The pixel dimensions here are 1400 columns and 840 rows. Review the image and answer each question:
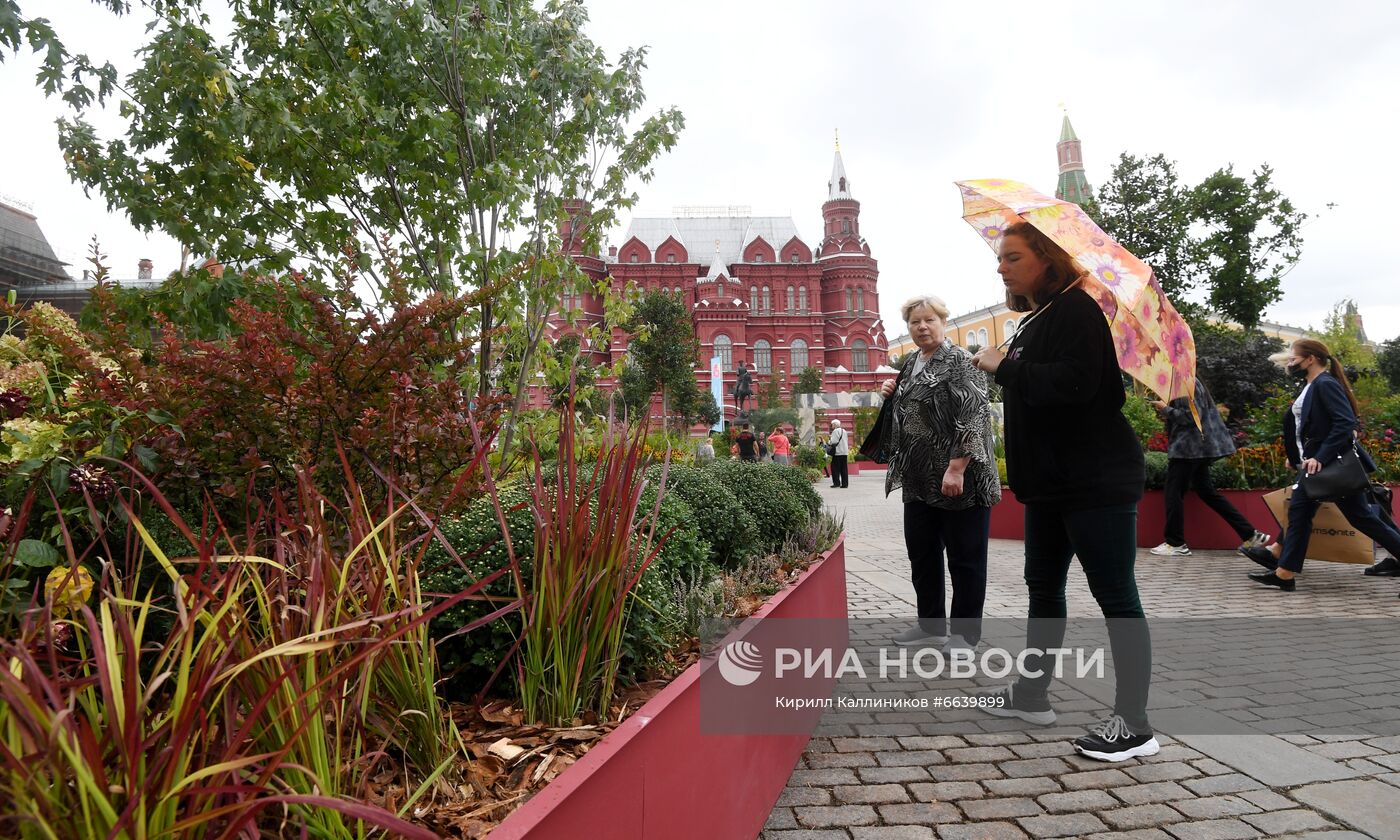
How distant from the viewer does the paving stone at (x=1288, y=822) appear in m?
2.40

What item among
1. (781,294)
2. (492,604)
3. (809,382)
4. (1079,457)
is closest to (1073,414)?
(1079,457)

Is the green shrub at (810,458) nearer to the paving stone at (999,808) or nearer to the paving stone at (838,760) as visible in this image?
the paving stone at (838,760)

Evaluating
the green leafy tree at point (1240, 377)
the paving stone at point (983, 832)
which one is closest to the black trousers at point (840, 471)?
the green leafy tree at point (1240, 377)

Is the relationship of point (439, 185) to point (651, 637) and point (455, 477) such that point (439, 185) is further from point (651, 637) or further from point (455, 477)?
point (651, 637)

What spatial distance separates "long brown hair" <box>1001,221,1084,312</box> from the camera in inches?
124

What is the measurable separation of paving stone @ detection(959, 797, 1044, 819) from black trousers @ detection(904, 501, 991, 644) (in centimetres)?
160

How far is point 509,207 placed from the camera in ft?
15.5

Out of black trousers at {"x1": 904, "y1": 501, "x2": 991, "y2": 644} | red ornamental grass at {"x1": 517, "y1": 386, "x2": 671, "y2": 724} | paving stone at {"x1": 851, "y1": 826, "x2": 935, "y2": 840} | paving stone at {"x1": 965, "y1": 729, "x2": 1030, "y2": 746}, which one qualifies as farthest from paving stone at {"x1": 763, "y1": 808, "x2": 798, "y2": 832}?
black trousers at {"x1": 904, "y1": 501, "x2": 991, "y2": 644}

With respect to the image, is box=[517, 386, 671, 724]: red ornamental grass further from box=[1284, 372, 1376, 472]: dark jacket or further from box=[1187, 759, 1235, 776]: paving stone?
box=[1284, 372, 1376, 472]: dark jacket

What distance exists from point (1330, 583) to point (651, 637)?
6.83 meters

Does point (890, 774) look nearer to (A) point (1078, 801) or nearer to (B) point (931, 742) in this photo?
(B) point (931, 742)

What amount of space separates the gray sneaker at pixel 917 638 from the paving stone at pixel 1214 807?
1.75 m

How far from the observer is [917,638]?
14.6ft

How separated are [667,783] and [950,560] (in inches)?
117
